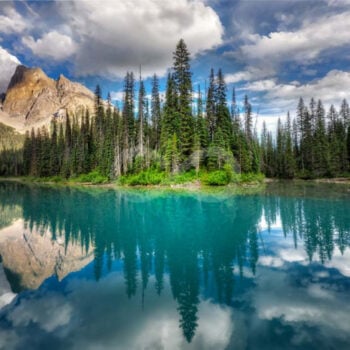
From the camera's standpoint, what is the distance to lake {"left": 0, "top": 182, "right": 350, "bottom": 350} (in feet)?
21.4

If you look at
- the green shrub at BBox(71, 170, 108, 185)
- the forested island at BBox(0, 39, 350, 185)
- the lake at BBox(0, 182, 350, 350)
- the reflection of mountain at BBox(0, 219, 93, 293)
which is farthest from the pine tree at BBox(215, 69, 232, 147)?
the reflection of mountain at BBox(0, 219, 93, 293)

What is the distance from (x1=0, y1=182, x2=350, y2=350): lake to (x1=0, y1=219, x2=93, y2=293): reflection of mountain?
55 millimetres

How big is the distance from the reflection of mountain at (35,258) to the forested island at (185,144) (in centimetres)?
3137

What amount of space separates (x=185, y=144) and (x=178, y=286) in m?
39.2

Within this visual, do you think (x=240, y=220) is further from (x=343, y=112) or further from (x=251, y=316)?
(x=343, y=112)

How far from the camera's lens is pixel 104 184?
59.5 m

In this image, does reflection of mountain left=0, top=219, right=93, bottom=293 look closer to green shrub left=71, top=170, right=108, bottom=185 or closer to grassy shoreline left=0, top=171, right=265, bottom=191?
grassy shoreline left=0, top=171, right=265, bottom=191

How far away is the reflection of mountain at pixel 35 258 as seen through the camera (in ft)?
34.6

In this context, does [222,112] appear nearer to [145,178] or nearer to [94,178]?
[145,178]

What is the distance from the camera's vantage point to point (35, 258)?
41.8ft

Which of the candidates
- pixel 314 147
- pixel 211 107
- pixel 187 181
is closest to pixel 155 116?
pixel 211 107

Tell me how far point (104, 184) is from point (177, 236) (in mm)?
46959

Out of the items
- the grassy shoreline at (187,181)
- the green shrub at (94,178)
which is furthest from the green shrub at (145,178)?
the green shrub at (94,178)

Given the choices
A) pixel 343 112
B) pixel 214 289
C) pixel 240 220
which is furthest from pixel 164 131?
pixel 343 112
